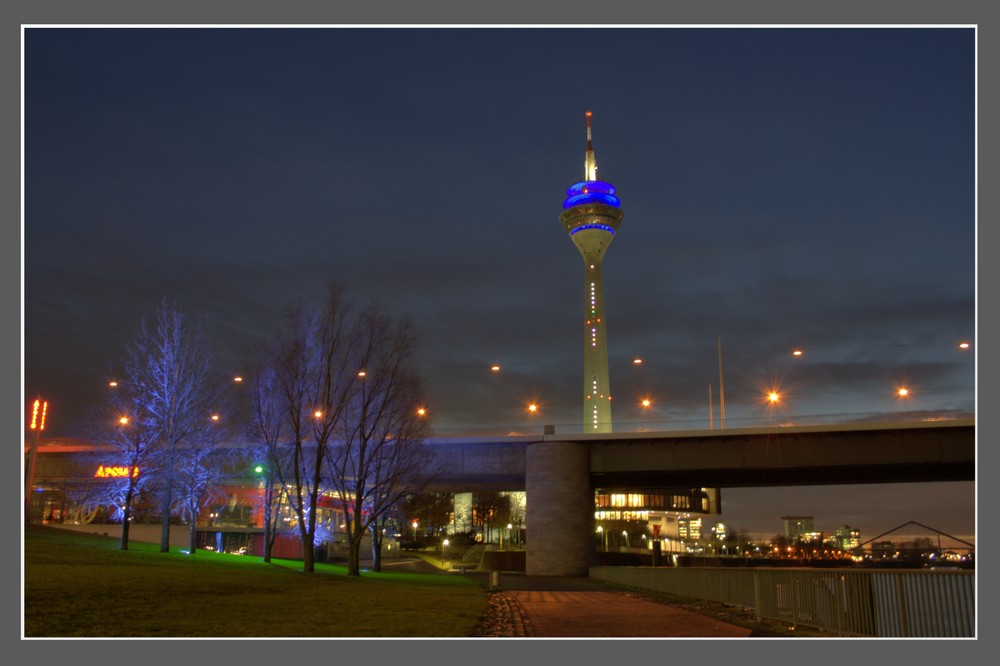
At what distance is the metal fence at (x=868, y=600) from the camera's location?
12984mm

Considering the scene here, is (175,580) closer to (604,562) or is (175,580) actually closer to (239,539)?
(239,539)

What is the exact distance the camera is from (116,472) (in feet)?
147

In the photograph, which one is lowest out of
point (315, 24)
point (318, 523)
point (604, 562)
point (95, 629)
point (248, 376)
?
point (604, 562)

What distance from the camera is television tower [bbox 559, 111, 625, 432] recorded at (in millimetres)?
160625

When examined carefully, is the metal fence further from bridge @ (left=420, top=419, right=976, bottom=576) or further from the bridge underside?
the bridge underside

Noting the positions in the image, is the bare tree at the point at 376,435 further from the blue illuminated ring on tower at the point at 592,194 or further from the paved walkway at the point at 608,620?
the blue illuminated ring on tower at the point at 592,194

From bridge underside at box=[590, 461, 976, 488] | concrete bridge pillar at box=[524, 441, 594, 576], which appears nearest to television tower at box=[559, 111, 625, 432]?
bridge underside at box=[590, 461, 976, 488]

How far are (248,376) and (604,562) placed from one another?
3862 centimetres

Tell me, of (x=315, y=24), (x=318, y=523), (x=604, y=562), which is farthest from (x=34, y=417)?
(x=604, y=562)

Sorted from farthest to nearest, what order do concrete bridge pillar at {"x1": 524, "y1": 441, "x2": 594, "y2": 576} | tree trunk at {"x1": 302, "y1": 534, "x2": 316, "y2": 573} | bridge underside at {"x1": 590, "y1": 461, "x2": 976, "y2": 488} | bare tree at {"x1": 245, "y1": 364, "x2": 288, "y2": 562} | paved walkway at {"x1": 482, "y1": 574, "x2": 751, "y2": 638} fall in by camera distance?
bridge underside at {"x1": 590, "y1": 461, "x2": 976, "y2": 488}
concrete bridge pillar at {"x1": 524, "y1": 441, "x2": 594, "y2": 576}
bare tree at {"x1": 245, "y1": 364, "x2": 288, "y2": 562}
tree trunk at {"x1": 302, "y1": 534, "x2": 316, "y2": 573}
paved walkway at {"x1": 482, "y1": 574, "x2": 751, "y2": 638}

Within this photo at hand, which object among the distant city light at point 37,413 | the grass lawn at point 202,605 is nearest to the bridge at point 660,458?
the distant city light at point 37,413

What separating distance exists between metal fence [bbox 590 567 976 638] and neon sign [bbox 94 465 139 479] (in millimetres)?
27015

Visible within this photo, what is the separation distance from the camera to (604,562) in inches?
2633

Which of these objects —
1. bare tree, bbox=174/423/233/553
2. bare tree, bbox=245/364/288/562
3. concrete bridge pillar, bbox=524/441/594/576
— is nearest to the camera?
bare tree, bbox=245/364/288/562
